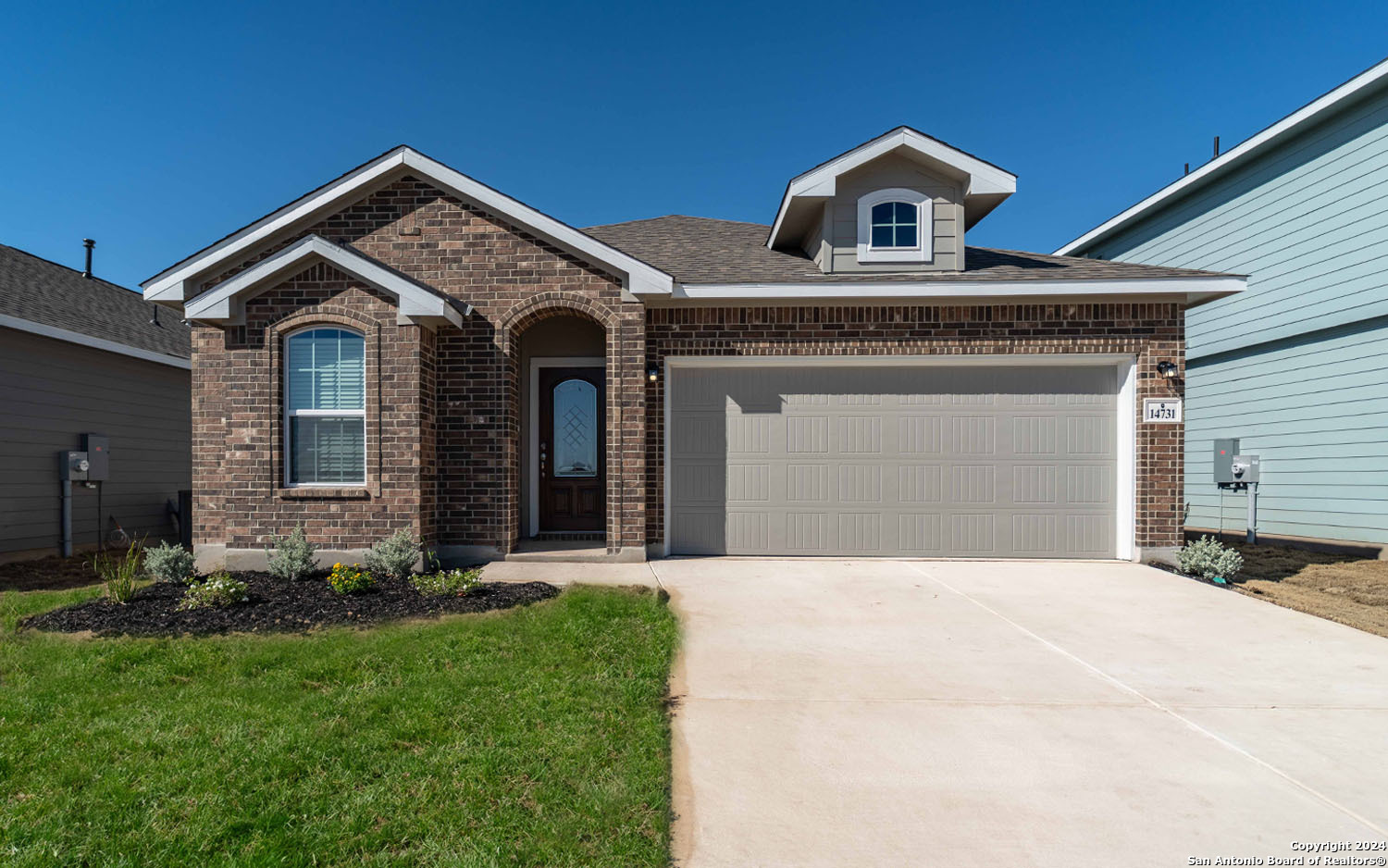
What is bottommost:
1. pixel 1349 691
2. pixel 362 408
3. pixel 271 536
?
pixel 1349 691

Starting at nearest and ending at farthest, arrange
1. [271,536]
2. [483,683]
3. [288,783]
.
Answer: [288,783] < [483,683] < [271,536]

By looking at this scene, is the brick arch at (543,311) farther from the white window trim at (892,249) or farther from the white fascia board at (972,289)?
the white window trim at (892,249)

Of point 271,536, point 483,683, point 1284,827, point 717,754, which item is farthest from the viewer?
point 271,536

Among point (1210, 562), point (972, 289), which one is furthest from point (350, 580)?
point (1210, 562)

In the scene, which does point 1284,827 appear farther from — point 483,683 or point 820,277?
point 820,277

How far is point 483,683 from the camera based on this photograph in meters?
4.07

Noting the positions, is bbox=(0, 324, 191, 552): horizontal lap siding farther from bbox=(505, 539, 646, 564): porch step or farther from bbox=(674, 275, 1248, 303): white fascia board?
bbox=(674, 275, 1248, 303): white fascia board

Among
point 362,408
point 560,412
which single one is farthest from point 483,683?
point 560,412

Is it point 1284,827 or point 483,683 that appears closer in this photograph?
point 1284,827

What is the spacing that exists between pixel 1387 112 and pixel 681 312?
10384 mm

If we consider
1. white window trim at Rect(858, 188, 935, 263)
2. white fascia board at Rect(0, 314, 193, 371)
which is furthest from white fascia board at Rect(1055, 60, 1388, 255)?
white fascia board at Rect(0, 314, 193, 371)

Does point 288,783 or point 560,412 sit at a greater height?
point 560,412

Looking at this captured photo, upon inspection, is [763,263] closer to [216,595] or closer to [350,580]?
[350,580]

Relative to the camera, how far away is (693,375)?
28.6ft
